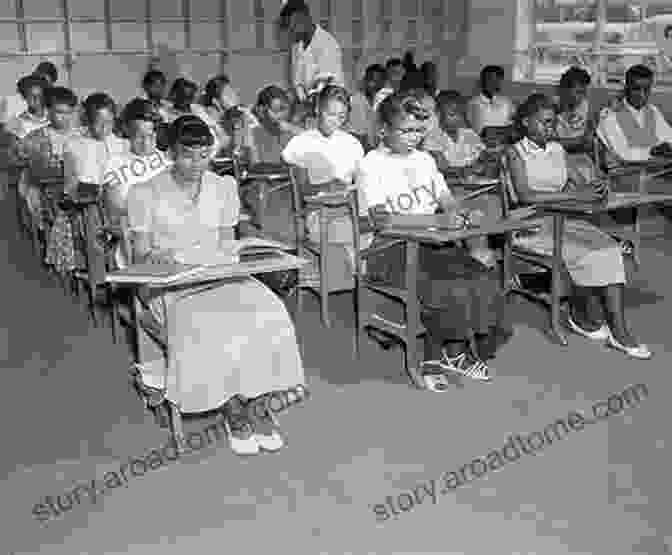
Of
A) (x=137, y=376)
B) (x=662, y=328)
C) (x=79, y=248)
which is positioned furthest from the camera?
(x=79, y=248)

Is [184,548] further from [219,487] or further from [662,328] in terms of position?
[662,328]

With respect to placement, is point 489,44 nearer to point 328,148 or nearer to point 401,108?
point 328,148

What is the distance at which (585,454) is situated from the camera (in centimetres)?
281

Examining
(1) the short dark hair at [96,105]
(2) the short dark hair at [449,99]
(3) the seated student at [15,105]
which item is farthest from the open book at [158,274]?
(3) the seated student at [15,105]

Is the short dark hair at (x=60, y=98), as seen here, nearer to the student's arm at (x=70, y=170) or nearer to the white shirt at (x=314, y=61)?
the student's arm at (x=70, y=170)

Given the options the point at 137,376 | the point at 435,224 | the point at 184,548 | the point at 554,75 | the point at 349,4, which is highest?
the point at 349,4

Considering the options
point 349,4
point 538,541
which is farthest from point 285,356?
point 349,4

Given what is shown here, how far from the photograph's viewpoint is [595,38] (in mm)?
8203

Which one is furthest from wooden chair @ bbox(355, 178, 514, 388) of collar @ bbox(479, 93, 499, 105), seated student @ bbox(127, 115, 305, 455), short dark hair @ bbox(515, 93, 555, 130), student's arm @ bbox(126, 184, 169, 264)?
collar @ bbox(479, 93, 499, 105)

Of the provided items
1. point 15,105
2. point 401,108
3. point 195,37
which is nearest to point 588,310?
point 401,108

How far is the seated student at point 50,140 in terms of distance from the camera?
5082mm

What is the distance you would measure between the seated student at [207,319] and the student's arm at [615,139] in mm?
2957

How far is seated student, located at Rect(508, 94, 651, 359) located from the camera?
3.71 m

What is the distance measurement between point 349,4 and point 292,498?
28.3 ft
